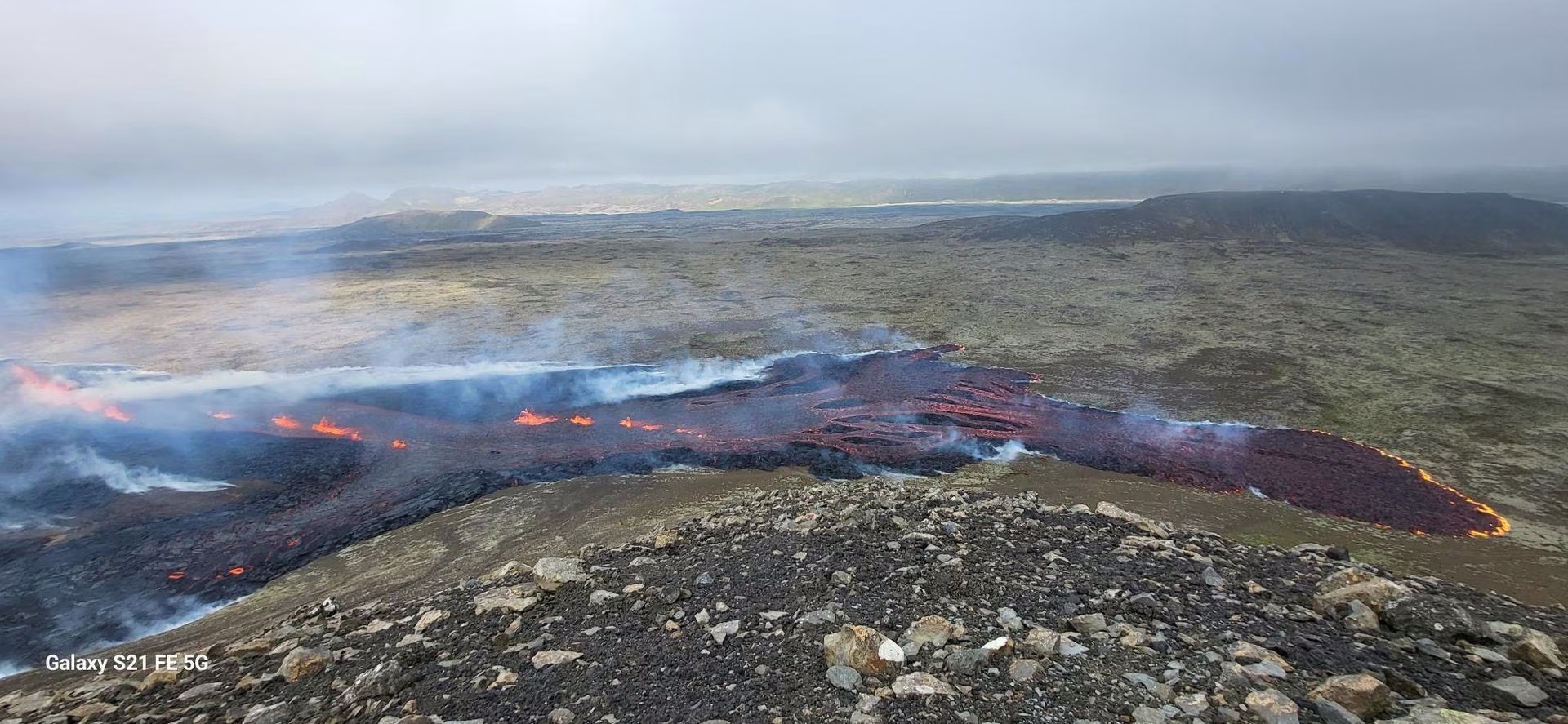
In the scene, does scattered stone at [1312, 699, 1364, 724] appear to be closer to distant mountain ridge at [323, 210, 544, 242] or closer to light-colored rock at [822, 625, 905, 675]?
light-colored rock at [822, 625, 905, 675]

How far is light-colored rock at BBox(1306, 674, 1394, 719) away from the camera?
4535 millimetres

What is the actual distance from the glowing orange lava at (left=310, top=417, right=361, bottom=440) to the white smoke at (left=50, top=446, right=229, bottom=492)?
10.1 ft

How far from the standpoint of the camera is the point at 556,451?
51.0 ft

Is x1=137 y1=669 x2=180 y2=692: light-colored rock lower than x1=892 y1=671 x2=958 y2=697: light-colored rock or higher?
lower

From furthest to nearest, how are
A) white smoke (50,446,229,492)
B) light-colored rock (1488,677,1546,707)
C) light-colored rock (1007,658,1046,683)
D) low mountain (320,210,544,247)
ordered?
1. low mountain (320,210,544,247)
2. white smoke (50,446,229,492)
3. light-colored rock (1007,658,1046,683)
4. light-colored rock (1488,677,1546,707)

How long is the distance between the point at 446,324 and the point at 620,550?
2811cm

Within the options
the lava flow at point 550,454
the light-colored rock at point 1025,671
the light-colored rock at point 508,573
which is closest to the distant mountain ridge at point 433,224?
the lava flow at point 550,454

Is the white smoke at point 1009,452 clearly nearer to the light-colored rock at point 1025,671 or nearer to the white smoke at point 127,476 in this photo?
the light-colored rock at point 1025,671

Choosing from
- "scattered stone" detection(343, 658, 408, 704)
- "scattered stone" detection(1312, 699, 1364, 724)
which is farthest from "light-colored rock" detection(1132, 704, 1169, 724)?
"scattered stone" detection(343, 658, 408, 704)

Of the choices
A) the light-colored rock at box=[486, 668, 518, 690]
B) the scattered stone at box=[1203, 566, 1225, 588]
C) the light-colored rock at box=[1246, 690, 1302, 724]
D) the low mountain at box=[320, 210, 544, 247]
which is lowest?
the light-colored rock at box=[486, 668, 518, 690]

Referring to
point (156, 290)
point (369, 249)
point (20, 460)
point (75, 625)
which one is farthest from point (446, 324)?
point (369, 249)

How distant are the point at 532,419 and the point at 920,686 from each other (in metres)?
15.3

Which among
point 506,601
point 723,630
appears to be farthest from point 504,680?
point 723,630

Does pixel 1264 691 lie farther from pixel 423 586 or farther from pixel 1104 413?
pixel 1104 413
